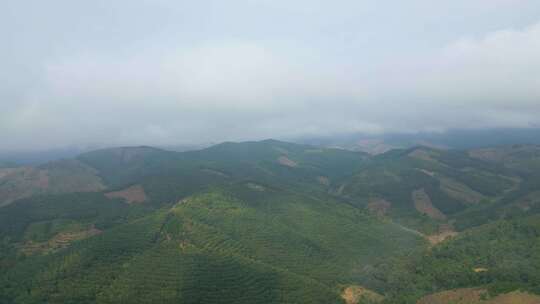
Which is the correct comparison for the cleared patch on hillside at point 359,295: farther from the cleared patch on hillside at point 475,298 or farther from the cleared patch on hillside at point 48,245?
the cleared patch on hillside at point 48,245

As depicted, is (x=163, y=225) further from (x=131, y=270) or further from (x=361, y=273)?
(x=361, y=273)

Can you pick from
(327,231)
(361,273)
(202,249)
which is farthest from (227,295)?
(327,231)

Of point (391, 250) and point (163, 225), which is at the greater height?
point (163, 225)

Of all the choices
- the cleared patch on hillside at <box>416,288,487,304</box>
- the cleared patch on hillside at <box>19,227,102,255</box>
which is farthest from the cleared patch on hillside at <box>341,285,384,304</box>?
the cleared patch on hillside at <box>19,227,102,255</box>

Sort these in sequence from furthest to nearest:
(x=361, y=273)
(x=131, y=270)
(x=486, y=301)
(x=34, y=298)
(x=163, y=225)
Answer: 1. (x=163, y=225)
2. (x=361, y=273)
3. (x=131, y=270)
4. (x=34, y=298)
5. (x=486, y=301)

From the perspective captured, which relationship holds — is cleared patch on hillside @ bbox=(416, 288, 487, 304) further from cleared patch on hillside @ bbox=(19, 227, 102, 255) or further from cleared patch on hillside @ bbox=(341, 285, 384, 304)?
cleared patch on hillside @ bbox=(19, 227, 102, 255)

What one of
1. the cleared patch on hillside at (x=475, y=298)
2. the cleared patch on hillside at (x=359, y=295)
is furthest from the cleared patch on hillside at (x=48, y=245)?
the cleared patch on hillside at (x=475, y=298)
